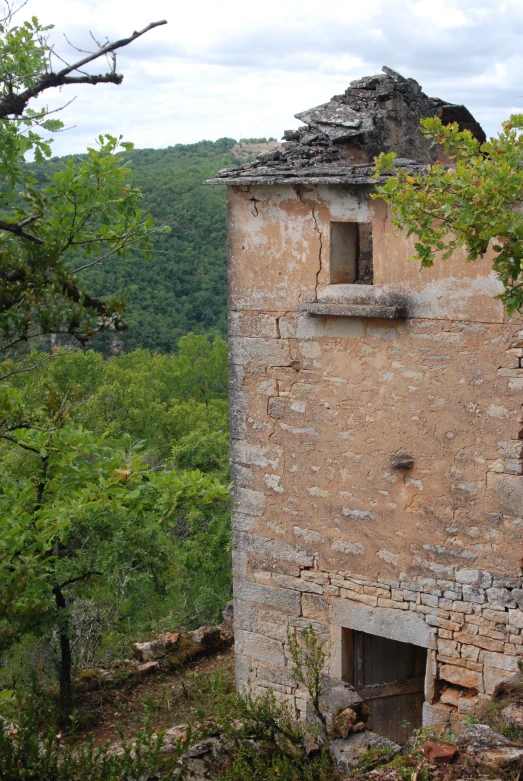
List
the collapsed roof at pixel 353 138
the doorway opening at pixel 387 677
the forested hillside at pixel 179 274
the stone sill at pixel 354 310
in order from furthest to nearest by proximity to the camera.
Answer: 1. the forested hillside at pixel 179 274
2. the doorway opening at pixel 387 677
3. the collapsed roof at pixel 353 138
4. the stone sill at pixel 354 310

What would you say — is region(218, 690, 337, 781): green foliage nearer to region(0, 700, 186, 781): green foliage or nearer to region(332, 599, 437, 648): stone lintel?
region(0, 700, 186, 781): green foliage

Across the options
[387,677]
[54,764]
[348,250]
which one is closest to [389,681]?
[387,677]

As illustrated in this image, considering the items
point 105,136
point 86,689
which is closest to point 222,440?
point 86,689

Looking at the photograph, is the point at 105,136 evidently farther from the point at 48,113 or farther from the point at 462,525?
the point at 462,525

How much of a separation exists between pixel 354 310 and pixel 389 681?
2.99 m

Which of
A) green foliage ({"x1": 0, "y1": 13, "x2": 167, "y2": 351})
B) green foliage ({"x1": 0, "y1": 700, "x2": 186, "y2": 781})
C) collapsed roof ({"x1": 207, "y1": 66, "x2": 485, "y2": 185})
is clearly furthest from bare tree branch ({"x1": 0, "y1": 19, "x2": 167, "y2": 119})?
green foliage ({"x1": 0, "y1": 700, "x2": 186, "y2": 781})

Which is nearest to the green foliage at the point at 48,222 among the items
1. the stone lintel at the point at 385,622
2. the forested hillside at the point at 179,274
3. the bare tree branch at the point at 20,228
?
the bare tree branch at the point at 20,228

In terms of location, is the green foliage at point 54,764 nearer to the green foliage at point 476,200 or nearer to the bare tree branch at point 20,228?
the bare tree branch at point 20,228

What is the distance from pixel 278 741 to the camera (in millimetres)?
5125

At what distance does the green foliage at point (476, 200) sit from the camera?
4719 millimetres

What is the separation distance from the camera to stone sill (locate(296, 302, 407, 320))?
19.8 ft

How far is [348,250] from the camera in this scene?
647cm

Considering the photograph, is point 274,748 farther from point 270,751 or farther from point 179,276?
point 179,276

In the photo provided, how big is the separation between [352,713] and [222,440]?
455 inches
